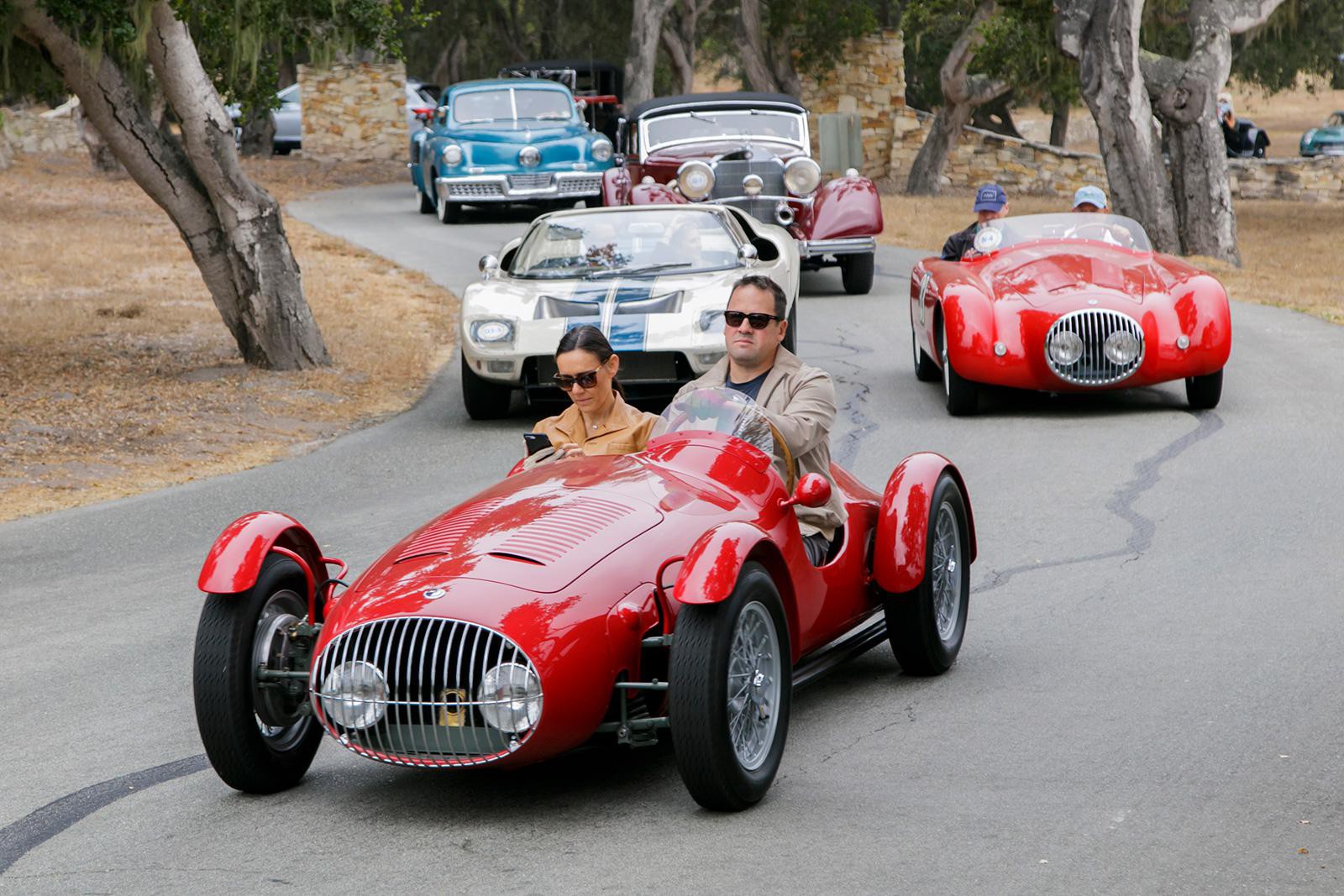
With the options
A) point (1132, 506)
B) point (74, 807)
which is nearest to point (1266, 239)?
point (1132, 506)

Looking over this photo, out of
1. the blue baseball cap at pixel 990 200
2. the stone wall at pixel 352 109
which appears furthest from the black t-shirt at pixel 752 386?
the stone wall at pixel 352 109

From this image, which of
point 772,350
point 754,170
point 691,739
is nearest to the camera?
point 691,739

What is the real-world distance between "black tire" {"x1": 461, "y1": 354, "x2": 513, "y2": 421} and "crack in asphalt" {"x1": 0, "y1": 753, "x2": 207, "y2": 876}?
21.2 feet

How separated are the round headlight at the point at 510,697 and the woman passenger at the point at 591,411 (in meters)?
1.39

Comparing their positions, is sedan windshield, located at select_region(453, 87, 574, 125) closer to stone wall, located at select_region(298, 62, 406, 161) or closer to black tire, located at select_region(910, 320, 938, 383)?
stone wall, located at select_region(298, 62, 406, 161)

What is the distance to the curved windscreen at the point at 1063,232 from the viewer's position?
39.8 ft

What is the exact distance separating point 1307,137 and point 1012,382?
135ft

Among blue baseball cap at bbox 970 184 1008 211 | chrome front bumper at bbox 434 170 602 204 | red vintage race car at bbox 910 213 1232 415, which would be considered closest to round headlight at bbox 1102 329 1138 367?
red vintage race car at bbox 910 213 1232 415

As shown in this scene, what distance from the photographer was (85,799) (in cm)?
500

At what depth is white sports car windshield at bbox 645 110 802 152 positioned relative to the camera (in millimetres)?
19703

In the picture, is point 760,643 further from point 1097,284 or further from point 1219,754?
point 1097,284

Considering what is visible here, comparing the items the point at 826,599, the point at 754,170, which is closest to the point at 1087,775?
the point at 826,599

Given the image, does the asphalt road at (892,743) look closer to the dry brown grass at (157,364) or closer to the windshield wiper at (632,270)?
the dry brown grass at (157,364)

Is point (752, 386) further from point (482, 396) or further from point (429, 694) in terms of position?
point (482, 396)
